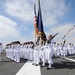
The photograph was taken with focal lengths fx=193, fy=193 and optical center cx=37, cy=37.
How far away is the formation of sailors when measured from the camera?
10625 mm

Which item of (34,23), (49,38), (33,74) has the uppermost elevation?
(34,23)

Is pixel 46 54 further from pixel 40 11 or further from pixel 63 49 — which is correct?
pixel 63 49

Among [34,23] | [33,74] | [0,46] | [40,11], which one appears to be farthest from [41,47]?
[40,11]

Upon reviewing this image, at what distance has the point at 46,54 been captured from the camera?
10.8 metres

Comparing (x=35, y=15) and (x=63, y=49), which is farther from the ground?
(x=35, y=15)

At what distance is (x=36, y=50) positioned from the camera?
11.9m

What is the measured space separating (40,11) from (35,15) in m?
1.39

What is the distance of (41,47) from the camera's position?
11.5 m

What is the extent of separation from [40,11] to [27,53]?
4.85 metres

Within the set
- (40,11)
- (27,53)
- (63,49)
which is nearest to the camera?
(27,53)

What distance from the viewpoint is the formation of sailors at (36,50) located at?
10.6 meters

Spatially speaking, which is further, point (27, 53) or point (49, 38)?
point (27, 53)

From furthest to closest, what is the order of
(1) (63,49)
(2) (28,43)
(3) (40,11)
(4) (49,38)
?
(1) (63,49) < (3) (40,11) < (2) (28,43) < (4) (49,38)

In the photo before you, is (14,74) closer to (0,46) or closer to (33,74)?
(33,74)
